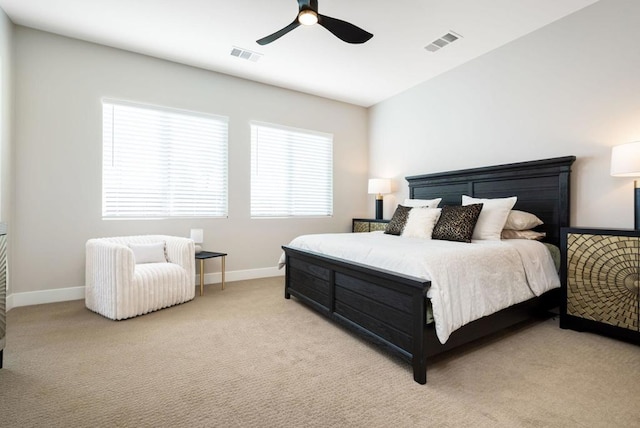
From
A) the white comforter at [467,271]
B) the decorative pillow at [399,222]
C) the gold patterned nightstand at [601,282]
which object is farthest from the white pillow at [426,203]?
the gold patterned nightstand at [601,282]

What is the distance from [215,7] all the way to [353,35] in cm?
137

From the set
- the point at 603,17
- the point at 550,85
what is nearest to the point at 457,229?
the point at 550,85

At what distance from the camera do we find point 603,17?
282cm

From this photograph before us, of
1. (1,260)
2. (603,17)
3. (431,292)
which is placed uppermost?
(603,17)

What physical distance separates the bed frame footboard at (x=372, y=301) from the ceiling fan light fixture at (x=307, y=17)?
1948 millimetres

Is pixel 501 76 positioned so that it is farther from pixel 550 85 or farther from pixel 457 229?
pixel 457 229

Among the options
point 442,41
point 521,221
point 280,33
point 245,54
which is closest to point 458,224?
point 521,221

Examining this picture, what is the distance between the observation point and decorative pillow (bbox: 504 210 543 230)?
3.07m

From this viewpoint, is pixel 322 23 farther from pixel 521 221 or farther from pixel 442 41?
pixel 521 221

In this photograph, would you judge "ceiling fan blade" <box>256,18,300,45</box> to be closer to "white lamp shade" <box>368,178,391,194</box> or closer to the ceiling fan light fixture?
the ceiling fan light fixture

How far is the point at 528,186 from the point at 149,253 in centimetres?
424

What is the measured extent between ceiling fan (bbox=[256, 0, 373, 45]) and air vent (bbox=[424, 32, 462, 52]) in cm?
129

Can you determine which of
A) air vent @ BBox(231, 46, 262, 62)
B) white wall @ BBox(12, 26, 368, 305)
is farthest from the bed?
air vent @ BBox(231, 46, 262, 62)

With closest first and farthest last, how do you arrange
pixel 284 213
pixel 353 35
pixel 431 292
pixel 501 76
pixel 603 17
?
pixel 431 292, pixel 353 35, pixel 603 17, pixel 501 76, pixel 284 213
